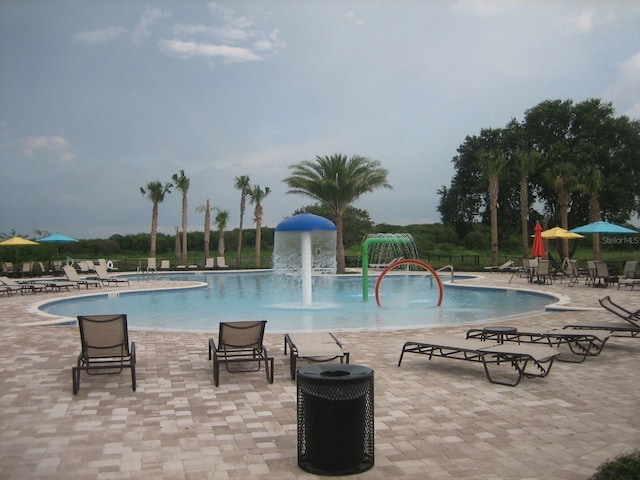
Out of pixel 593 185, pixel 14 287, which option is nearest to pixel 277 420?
pixel 14 287

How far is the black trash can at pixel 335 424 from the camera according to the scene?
165 inches

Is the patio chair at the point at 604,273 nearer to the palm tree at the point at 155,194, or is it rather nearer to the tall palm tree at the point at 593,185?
the tall palm tree at the point at 593,185

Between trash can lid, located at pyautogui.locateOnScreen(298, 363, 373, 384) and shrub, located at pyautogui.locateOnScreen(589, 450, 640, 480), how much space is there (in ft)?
5.41

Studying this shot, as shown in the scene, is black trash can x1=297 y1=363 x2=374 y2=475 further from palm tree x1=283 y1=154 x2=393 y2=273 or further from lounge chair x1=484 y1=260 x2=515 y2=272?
lounge chair x1=484 y1=260 x2=515 y2=272

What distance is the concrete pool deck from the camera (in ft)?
Answer: 14.2

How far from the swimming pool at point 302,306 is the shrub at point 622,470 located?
25.3 feet

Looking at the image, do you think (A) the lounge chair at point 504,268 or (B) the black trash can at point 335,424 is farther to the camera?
(A) the lounge chair at point 504,268

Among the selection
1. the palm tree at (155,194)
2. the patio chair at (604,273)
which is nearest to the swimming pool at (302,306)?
the patio chair at (604,273)

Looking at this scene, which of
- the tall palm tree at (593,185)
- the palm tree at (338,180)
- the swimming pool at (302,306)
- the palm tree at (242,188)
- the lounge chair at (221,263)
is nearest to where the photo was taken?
the swimming pool at (302,306)

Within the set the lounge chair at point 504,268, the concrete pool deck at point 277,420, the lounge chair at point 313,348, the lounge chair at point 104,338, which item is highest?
the lounge chair at point 504,268

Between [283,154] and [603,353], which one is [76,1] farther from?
[283,154]

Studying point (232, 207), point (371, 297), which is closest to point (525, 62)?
point (371, 297)

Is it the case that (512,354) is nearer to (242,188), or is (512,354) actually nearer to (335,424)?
(335,424)

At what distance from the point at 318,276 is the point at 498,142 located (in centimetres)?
2035
